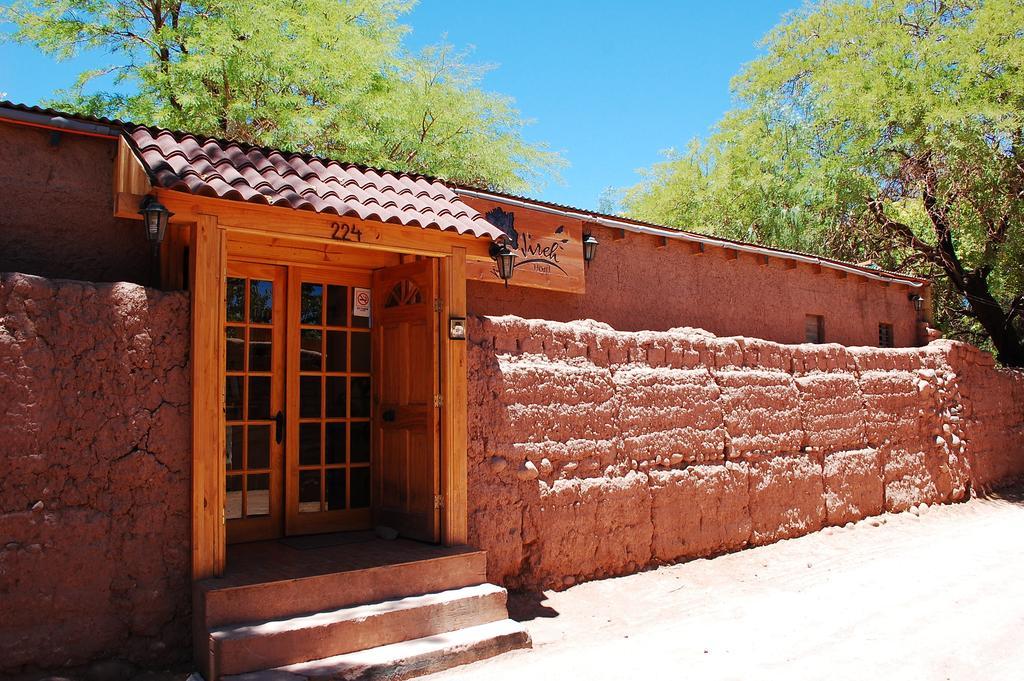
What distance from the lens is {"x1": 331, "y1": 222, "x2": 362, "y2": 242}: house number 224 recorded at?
5711mm

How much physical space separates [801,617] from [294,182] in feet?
17.7

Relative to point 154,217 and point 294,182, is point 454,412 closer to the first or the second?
point 294,182

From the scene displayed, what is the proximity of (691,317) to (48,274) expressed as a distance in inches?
264

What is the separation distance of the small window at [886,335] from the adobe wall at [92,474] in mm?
10710

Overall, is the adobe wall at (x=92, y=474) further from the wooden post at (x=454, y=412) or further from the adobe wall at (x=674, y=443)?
the adobe wall at (x=674, y=443)

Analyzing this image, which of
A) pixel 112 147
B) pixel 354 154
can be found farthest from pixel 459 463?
pixel 354 154

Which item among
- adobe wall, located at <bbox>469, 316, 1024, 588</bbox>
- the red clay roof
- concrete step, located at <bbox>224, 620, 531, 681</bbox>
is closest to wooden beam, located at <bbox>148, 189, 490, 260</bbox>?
the red clay roof

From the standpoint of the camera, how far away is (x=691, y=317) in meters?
9.46

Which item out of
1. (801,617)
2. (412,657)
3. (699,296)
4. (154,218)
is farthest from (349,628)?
(699,296)

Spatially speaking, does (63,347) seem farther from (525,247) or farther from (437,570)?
(525,247)

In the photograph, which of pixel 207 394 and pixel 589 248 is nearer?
pixel 207 394

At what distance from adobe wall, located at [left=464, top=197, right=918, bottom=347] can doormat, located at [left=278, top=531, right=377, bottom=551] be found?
7.43 ft

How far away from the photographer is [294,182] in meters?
5.73

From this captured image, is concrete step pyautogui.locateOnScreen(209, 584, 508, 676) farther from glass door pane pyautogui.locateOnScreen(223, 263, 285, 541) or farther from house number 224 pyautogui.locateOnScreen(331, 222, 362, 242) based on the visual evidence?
house number 224 pyautogui.locateOnScreen(331, 222, 362, 242)
